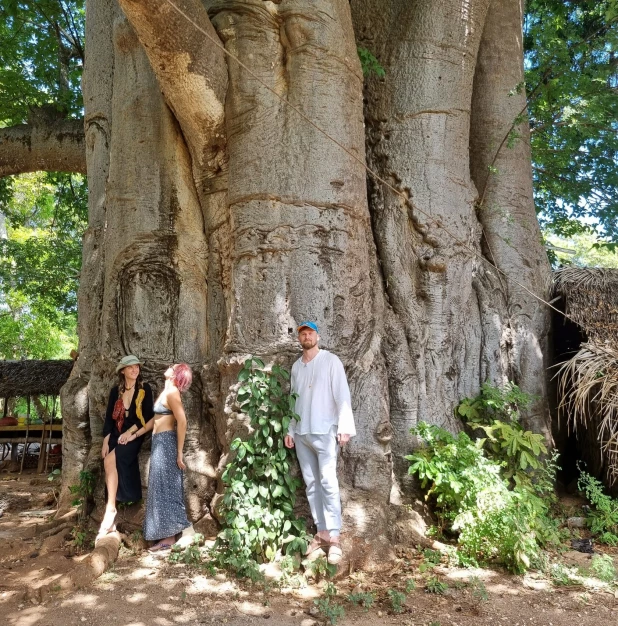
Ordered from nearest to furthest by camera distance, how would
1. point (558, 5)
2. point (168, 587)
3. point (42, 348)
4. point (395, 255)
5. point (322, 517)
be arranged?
point (168, 587), point (322, 517), point (395, 255), point (558, 5), point (42, 348)

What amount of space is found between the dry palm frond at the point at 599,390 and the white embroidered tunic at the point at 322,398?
2.29 meters

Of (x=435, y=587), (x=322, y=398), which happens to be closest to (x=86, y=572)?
(x=322, y=398)

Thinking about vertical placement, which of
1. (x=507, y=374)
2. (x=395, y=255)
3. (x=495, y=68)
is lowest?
(x=507, y=374)

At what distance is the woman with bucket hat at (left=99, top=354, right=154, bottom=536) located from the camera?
15.7ft

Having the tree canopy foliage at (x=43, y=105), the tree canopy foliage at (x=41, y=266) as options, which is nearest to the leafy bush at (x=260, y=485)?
the tree canopy foliage at (x=43, y=105)

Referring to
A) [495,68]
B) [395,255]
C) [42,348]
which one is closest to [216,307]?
[395,255]

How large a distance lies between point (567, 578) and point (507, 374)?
86.2 inches

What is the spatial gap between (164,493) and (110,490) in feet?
1.54

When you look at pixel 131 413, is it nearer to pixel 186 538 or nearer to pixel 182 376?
pixel 182 376

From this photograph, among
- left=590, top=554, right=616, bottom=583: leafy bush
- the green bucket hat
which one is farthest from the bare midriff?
left=590, top=554, right=616, bottom=583: leafy bush

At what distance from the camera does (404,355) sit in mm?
5277

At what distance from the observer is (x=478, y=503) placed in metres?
4.40

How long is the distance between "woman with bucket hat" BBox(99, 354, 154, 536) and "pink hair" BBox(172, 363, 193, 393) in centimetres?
31

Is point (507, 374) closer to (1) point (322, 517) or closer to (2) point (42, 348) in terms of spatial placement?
(1) point (322, 517)
